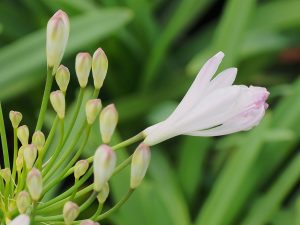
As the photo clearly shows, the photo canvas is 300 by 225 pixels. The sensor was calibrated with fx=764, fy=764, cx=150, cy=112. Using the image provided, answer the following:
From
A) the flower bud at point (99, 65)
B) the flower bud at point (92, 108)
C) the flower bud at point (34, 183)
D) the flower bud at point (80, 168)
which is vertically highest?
the flower bud at point (99, 65)

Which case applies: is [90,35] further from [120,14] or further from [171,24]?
[171,24]

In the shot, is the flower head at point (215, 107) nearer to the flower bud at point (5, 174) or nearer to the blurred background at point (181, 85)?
the flower bud at point (5, 174)

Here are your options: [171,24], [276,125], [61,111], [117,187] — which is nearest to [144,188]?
[117,187]

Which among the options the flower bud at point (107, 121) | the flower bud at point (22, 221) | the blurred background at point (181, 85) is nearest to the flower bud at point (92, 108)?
the flower bud at point (107, 121)

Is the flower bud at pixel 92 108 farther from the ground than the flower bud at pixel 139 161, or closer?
farther from the ground

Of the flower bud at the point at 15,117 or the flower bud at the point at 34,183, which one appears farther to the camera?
the flower bud at the point at 15,117

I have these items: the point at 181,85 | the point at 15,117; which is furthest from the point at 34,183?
the point at 181,85

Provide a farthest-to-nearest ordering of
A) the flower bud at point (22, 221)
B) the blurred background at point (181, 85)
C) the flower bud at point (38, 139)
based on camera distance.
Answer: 1. the blurred background at point (181, 85)
2. the flower bud at point (38, 139)
3. the flower bud at point (22, 221)
